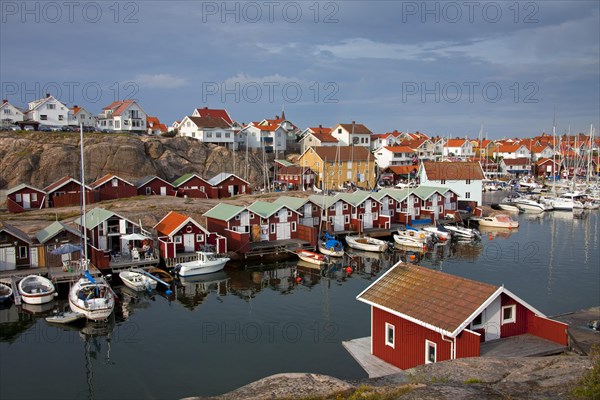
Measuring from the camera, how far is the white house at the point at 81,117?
85.9m

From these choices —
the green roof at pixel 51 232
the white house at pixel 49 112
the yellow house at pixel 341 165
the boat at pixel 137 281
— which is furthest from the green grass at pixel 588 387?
the white house at pixel 49 112

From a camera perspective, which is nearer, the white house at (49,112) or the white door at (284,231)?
the white door at (284,231)

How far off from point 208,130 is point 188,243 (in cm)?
4980

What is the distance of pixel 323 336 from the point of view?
86.1ft

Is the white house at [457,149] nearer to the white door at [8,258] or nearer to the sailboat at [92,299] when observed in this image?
the white door at [8,258]

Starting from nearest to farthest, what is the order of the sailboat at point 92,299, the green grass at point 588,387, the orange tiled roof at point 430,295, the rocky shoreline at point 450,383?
the green grass at point 588,387 < the rocky shoreline at point 450,383 < the orange tiled roof at point 430,295 < the sailboat at point 92,299

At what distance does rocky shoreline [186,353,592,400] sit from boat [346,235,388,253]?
32673mm

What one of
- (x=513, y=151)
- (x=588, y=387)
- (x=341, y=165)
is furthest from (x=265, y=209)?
(x=513, y=151)

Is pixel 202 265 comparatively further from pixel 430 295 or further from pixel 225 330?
pixel 430 295

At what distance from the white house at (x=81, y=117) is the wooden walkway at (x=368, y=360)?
75.8m

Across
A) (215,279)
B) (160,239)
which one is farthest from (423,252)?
(160,239)

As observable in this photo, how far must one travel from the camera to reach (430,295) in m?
18.6

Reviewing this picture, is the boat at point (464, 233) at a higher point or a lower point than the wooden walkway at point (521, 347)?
lower

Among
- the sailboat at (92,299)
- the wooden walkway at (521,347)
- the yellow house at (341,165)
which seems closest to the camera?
the wooden walkway at (521,347)
